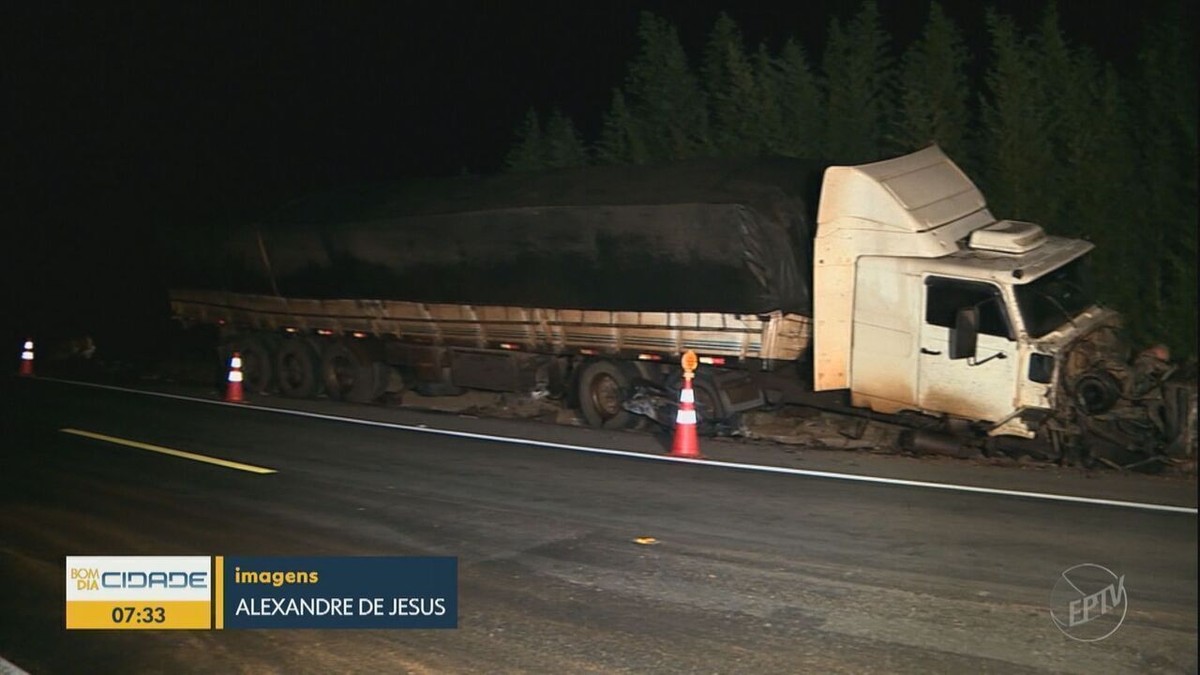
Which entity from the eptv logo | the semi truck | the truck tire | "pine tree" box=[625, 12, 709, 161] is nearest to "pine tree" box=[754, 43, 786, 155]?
"pine tree" box=[625, 12, 709, 161]

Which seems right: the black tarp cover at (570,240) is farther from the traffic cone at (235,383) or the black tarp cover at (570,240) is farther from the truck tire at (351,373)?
the traffic cone at (235,383)

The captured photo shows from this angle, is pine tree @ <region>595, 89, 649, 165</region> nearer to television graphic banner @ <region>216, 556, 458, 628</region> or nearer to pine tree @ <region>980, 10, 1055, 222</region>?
pine tree @ <region>980, 10, 1055, 222</region>

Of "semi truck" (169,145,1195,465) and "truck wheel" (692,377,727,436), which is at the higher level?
"semi truck" (169,145,1195,465)

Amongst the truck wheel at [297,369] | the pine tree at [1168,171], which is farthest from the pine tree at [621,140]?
Answer: the pine tree at [1168,171]

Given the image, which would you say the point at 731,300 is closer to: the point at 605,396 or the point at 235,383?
the point at 605,396

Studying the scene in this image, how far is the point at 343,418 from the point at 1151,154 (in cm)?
1066

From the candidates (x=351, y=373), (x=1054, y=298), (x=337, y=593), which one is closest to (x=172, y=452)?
(x=351, y=373)

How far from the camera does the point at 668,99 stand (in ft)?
75.0

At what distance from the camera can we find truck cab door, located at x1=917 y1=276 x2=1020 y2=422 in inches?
→ 474

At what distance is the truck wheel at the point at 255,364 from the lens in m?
20.7

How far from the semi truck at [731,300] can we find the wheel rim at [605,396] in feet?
0.08

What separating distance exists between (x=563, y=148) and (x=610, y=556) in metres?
17.2

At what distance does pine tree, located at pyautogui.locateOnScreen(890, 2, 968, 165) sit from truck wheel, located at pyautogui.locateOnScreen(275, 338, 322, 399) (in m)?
9.55

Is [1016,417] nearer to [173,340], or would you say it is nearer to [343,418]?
[343,418]
